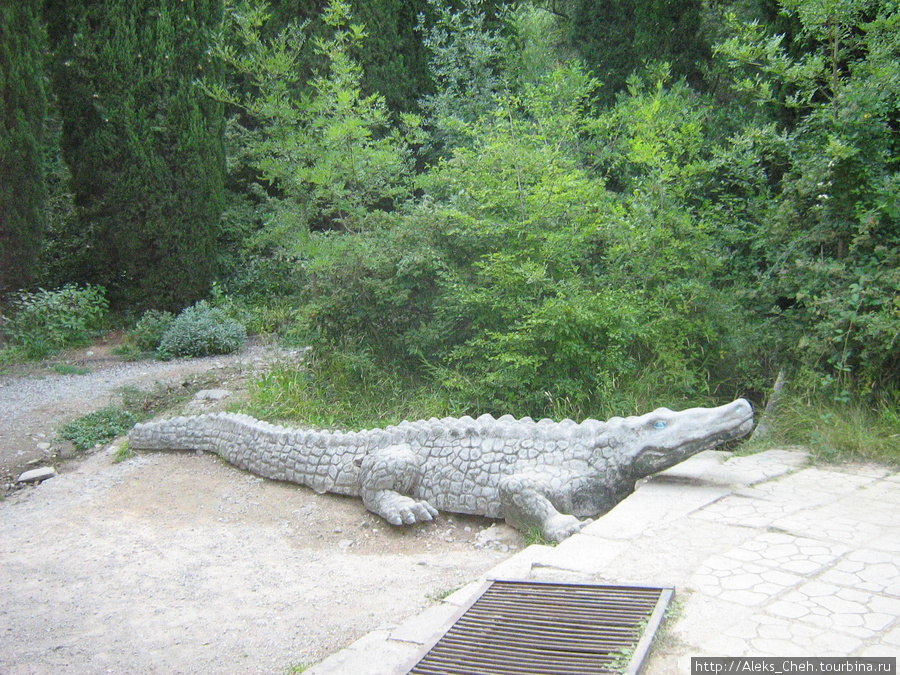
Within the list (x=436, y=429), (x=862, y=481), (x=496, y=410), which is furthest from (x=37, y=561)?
(x=862, y=481)

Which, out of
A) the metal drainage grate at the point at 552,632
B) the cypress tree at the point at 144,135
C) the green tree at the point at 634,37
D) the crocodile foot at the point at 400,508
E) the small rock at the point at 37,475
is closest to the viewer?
the metal drainage grate at the point at 552,632

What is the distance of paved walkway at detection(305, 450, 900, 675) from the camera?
2.66 m

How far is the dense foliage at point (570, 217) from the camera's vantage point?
19.4 ft

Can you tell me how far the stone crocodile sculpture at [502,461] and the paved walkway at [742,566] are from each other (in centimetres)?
32

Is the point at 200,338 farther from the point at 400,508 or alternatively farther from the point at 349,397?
the point at 400,508

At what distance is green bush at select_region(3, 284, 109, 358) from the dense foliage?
2.82 feet

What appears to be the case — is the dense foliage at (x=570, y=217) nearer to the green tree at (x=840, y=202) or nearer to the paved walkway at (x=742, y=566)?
the green tree at (x=840, y=202)

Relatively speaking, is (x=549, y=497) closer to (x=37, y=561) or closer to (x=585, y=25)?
(x=37, y=561)

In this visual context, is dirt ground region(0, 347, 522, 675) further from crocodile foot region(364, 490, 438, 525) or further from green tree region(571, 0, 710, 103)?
green tree region(571, 0, 710, 103)

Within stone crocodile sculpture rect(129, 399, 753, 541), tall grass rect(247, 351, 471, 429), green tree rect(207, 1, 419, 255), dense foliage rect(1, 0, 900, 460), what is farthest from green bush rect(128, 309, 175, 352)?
stone crocodile sculpture rect(129, 399, 753, 541)

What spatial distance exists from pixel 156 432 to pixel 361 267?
2.63 metres

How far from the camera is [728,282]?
25.3ft

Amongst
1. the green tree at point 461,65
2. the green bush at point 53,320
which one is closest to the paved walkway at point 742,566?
the green tree at point 461,65

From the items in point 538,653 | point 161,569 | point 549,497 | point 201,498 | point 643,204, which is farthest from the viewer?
point 643,204
